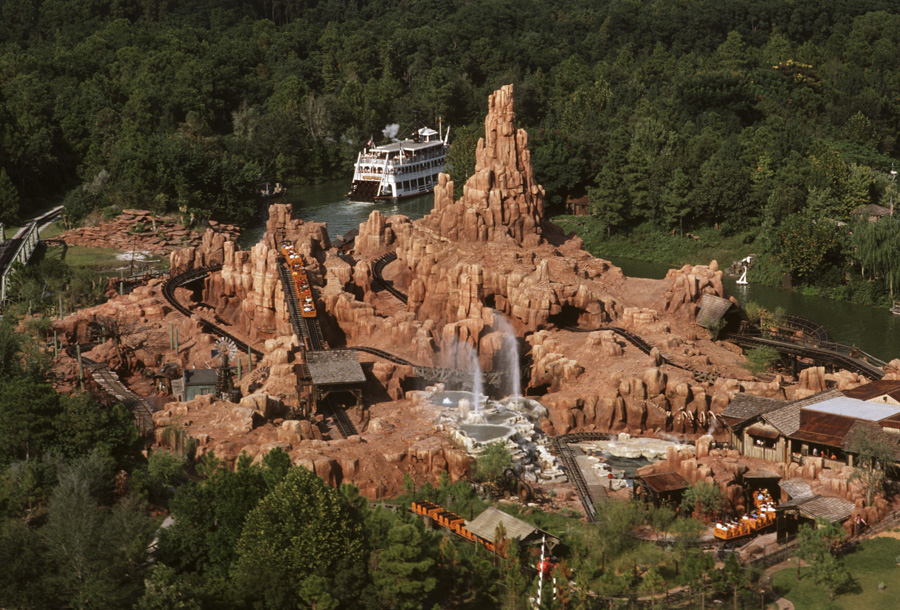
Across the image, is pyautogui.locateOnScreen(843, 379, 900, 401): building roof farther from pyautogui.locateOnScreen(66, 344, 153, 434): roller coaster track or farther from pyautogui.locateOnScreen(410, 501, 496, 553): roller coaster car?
pyautogui.locateOnScreen(66, 344, 153, 434): roller coaster track

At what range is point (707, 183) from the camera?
117500 millimetres

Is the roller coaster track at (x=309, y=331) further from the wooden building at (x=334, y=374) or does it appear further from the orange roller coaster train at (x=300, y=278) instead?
the wooden building at (x=334, y=374)

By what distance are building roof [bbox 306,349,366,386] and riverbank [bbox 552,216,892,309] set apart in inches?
1708

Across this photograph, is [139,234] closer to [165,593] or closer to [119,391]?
[119,391]

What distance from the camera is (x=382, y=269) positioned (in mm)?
100438

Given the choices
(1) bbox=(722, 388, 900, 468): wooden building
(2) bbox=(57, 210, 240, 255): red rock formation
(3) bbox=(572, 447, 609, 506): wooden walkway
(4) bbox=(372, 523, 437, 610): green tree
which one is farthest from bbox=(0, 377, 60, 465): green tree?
(2) bbox=(57, 210, 240, 255): red rock formation

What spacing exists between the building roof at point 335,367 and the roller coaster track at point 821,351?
84.2 ft

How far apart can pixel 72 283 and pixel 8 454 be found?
3659 cm

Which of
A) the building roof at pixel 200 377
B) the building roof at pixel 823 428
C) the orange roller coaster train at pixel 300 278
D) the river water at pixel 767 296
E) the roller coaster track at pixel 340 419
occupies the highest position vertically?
the orange roller coaster train at pixel 300 278

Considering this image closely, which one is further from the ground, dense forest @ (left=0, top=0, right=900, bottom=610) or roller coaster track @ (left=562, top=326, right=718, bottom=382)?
dense forest @ (left=0, top=0, right=900, bottom=610)

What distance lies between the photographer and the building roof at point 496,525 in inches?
2156

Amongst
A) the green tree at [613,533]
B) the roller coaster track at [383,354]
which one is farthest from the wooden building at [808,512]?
the roller coaster track at [383,354]

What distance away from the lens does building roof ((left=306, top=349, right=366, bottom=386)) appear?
7325cm

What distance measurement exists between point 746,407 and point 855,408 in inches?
217
